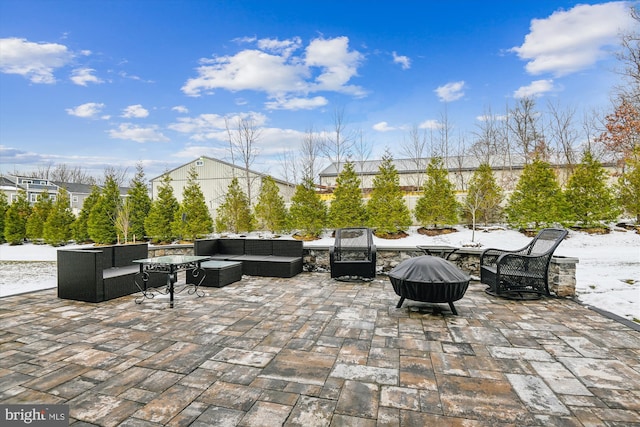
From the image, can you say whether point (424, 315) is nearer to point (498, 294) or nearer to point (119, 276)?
point (498, 294)

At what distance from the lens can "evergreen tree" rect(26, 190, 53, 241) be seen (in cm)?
1477

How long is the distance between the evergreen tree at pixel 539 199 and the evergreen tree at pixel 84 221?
1798 cm

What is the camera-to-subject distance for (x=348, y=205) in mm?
12094

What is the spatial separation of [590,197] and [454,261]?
28.3ft

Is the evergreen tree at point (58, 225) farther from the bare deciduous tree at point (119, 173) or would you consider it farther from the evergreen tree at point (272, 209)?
the evergreen tree at point (272, 209)

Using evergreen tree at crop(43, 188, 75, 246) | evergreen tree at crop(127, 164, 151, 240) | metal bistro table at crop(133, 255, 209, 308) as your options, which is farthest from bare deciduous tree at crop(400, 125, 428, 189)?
evergreen tree at crop(43, 188, 75, 246)

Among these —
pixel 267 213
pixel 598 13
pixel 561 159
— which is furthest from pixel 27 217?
pixel 561 159

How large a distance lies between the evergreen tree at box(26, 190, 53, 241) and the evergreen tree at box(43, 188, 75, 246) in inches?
36.5

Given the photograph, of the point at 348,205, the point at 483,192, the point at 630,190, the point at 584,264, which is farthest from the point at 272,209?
the point at 630,190

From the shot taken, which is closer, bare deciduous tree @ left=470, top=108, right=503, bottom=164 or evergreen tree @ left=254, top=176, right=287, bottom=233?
evergreen tree @ left=254, top=176, right=287, bottom=233

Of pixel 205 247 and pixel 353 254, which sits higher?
pixel 205 247

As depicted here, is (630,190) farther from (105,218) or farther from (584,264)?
(105,218)

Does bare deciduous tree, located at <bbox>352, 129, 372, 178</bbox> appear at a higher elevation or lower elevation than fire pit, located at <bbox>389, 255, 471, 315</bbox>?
higher

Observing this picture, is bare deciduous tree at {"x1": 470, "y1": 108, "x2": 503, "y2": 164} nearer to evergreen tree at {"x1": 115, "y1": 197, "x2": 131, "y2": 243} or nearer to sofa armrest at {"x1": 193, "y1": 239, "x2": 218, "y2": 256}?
sofa armrest at {"x1": 193, "y1": 239, "x2": 218, "y2": 256}
